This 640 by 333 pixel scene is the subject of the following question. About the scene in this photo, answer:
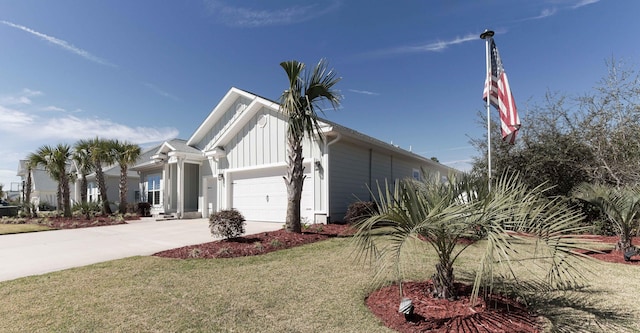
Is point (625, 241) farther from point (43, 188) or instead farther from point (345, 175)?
point (43, 188)

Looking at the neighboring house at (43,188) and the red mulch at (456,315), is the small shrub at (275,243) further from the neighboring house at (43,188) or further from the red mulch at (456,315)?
the neighboring house at (43,188)

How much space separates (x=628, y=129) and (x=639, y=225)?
336 cm

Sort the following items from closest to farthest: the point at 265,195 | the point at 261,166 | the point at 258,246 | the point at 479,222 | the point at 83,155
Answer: the point at 479,222
the point at 258,246
the point at 261,166
the point at 265,195
the point at 83,155

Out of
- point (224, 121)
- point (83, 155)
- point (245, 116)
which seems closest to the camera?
point (245, 116)

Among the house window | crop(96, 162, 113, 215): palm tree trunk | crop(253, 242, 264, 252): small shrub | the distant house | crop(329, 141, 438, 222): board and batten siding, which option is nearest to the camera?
crop(253, 242, 264, 252): small shrub

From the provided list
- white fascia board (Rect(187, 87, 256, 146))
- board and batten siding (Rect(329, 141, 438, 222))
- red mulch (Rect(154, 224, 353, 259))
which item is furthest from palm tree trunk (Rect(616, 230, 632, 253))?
white fascia board (Rect(187, 87, 256, 146))

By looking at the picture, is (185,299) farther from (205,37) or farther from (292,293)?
(205,37)

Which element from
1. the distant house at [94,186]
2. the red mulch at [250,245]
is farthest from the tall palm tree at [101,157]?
the red mulch at [250,245]

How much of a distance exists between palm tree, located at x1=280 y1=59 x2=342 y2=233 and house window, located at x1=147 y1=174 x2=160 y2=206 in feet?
51.7

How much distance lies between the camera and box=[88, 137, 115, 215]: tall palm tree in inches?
784

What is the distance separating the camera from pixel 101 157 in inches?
798

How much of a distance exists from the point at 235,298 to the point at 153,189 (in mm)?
20733

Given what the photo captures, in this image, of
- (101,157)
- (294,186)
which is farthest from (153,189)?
(294,186)

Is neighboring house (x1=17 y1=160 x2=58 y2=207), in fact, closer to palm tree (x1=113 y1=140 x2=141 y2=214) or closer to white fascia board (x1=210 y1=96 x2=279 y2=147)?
palm tree (x1=113 y1=140 x2=141 y2=214)
